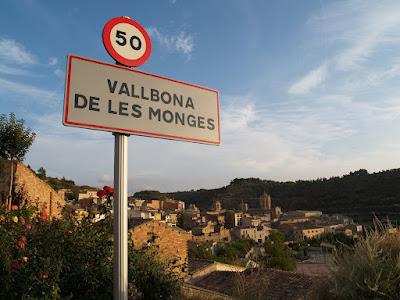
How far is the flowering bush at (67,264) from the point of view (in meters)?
3.48

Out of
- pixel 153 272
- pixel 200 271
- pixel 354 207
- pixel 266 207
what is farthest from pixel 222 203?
pixel 153 272

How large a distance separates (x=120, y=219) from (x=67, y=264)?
73.7 inches

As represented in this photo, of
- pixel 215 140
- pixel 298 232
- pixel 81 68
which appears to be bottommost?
pixel 298 232

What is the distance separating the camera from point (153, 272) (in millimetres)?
4320

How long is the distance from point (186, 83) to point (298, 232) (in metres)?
89.6

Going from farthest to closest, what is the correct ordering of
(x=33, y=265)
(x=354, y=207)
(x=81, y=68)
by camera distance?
Answer: (x=354, y=207), (x=33, y=265), (x=81, y=68)

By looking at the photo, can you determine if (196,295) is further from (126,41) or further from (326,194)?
(326,194)

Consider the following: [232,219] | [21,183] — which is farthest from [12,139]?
[232,219]

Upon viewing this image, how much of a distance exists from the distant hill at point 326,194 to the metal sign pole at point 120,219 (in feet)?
263

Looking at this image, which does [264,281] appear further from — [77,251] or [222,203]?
[222,203]

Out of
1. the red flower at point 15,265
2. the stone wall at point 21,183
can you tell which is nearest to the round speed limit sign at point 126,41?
the red flower at point 15,265

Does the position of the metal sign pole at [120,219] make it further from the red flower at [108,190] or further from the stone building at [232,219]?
the stone building at [232,219]

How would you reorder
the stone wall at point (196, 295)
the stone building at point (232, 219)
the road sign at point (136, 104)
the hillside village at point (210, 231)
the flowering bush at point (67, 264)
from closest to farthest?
1. the road sign at point (136, 104)
2. the flowering bush at point (67, 264)
3. the stone wall at point (196, 295)
4. the hillside village at point (210, 231)
5. the stone building at point (232, 219)

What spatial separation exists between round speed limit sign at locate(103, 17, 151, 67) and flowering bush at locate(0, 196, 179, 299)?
2.03 meters
